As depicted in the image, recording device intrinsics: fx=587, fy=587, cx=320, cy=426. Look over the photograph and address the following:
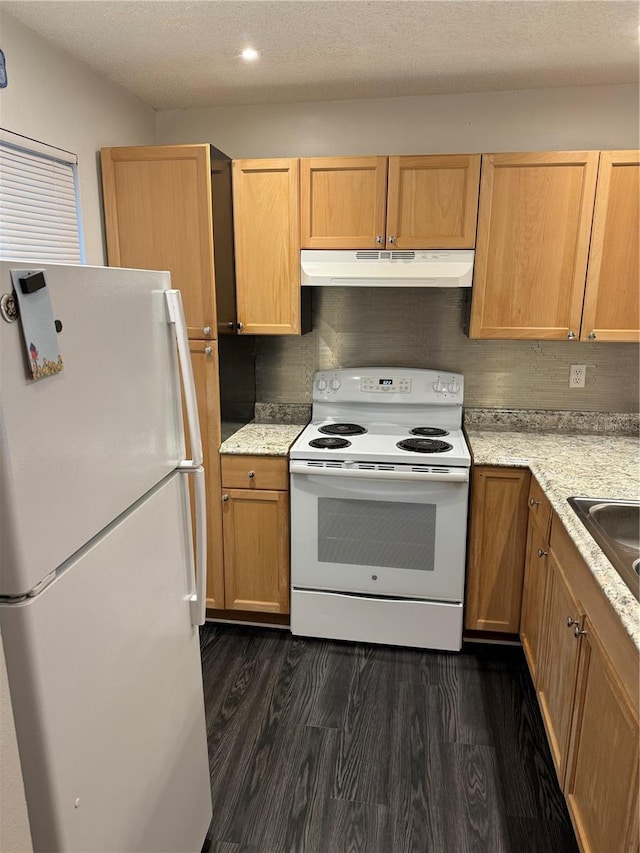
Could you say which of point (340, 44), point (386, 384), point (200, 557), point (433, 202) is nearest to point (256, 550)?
point (386, 384)

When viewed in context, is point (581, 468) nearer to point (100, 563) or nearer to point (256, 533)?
point (256, 533)

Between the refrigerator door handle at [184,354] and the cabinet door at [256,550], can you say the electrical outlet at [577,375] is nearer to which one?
the cabinet door at [256,550]

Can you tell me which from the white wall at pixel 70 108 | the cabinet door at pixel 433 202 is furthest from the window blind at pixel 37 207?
the cabinet door at pixel 433 202

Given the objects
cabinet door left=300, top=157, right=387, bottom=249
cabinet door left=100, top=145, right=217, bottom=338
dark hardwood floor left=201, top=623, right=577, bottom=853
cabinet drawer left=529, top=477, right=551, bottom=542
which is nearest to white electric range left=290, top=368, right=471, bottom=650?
dark hardwood floor left=201, top=623, right=577, bottom=853

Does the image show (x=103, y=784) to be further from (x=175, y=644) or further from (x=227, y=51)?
(x=227, y=51)

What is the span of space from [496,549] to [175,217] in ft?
6.46

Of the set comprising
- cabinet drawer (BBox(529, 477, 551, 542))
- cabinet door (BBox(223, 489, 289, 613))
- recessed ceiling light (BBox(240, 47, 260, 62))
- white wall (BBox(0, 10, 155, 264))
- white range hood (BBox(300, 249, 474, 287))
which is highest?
recessed ceiling light (BBox(240, 47, 260, 62))

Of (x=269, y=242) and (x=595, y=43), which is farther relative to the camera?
(x=269, y=242)

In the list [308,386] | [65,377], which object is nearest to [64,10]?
[65,377]

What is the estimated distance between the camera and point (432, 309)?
116 inches

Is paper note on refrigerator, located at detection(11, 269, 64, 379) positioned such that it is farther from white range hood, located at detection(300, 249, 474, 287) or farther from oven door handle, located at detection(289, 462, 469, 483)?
white range hood, located at detection(300, 249, 474, 287)

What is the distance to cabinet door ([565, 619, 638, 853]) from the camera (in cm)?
121

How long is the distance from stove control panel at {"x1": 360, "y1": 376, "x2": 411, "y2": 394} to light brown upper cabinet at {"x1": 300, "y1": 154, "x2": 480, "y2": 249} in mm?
663

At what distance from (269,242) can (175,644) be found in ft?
5.96
